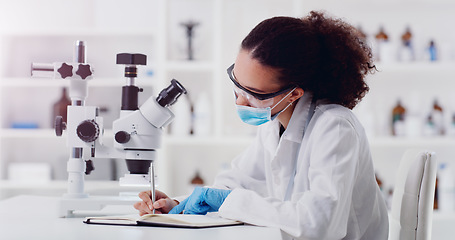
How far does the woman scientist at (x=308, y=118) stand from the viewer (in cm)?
116

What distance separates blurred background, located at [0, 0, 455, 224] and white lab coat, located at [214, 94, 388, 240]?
1.53 metres

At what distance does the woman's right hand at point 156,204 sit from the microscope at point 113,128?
0.07 feet

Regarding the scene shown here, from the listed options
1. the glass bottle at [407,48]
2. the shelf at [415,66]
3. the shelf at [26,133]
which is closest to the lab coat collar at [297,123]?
the shelf at [415,66]

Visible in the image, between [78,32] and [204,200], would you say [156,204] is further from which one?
[78,32]

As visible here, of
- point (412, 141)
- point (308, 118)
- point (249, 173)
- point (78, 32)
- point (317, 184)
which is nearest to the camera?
point (317, 184)

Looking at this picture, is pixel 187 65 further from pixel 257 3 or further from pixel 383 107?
pixel 383 107

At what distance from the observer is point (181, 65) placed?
2990mm

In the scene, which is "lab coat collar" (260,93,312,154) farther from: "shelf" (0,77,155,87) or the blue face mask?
"shelf" (0,77,155,87)

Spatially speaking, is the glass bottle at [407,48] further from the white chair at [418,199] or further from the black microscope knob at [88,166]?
the black microscope knob at [88,166]

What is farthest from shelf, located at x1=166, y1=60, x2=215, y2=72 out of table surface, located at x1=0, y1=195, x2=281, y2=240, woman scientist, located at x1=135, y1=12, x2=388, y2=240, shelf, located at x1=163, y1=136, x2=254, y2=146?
table surface, located at x1=0, y1=195, x2=281, y2=240

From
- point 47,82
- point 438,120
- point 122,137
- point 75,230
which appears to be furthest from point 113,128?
point 438,120

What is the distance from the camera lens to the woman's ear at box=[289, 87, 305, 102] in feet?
4.37

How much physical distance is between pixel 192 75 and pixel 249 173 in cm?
169

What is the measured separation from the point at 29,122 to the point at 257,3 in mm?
1537
